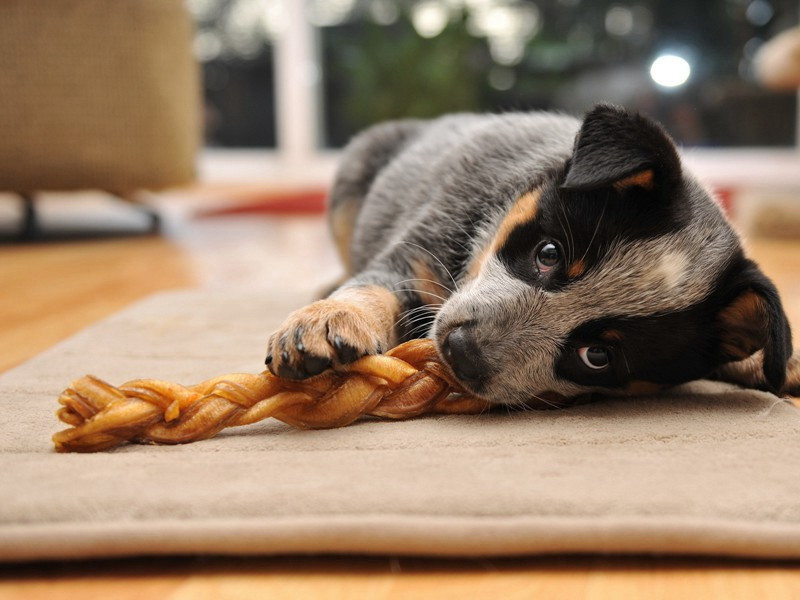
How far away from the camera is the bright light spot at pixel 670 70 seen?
827 cm

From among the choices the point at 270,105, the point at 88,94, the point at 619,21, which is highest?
the point at 619,21

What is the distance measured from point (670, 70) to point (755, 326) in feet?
24.3

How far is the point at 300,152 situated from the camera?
948 centimetres

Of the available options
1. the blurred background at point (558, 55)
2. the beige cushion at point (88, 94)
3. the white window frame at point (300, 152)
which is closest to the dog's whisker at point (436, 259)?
the beige cushion at point (88, 94)

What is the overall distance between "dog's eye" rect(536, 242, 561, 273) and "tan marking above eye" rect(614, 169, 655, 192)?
166 mm

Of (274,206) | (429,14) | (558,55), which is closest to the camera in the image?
(274,206)

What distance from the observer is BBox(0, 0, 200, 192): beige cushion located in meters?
4.25

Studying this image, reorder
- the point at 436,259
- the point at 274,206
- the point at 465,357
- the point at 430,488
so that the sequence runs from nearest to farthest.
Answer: the point at 430,488
the point at 465,357
the point at 436,259
the point at 274,206

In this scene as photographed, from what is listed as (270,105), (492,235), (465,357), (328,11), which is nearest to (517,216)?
(492,235)

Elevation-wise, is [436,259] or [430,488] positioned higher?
[436,259]

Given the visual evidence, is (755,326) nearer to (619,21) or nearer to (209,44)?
(619,21)

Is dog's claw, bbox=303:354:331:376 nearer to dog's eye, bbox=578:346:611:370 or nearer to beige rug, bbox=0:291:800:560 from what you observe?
beige rug, bbox=0:291:800:560

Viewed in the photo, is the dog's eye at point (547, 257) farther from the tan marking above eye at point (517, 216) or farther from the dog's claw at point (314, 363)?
the dog's claw at point (314, 363)

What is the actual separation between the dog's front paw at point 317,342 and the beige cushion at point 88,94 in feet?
10.9
